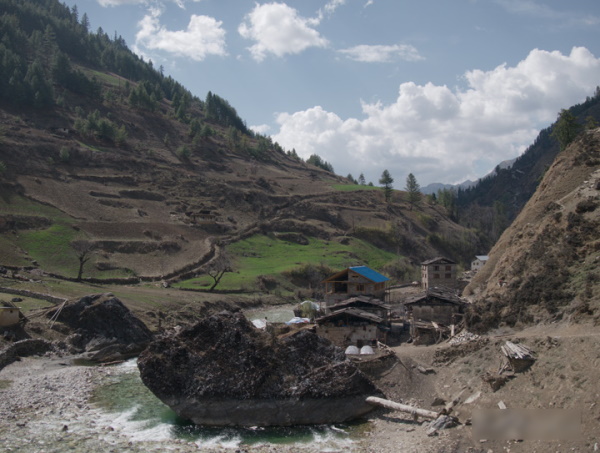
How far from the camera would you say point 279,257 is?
320 ft

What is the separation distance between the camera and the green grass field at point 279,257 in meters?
78.8

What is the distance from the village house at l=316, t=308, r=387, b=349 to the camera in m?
39.5

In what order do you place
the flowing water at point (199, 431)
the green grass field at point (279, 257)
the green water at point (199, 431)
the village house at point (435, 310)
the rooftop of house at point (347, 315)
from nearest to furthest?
the flowing water at point (199, 431), the green water at point (199, 431), the rooftop of house at point (347, 315), the village house at point (435, 310), the green grass field at point (279, 257)

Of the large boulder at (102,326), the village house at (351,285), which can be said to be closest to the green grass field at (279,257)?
the village house at (351,285)

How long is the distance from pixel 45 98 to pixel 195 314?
11017 cm

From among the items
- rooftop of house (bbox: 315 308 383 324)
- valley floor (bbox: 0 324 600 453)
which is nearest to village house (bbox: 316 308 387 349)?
rooftop of house (bbox: 315 308 383 324)

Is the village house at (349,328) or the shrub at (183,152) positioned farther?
the shrub at (183,152)

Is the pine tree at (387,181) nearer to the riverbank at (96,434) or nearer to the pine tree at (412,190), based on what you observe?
the pine tree at (412,190)

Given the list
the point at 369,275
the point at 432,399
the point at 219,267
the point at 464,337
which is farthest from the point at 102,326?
the point at 219,267

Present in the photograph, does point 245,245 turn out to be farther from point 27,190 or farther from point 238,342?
point 238,342

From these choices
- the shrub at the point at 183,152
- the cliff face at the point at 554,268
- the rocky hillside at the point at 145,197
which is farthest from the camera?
the shrub at the point at 183,152

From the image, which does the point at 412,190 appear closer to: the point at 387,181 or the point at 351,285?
the point at 387,181

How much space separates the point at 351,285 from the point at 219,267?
35.9 metres

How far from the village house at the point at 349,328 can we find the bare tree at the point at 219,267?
37.3 m
